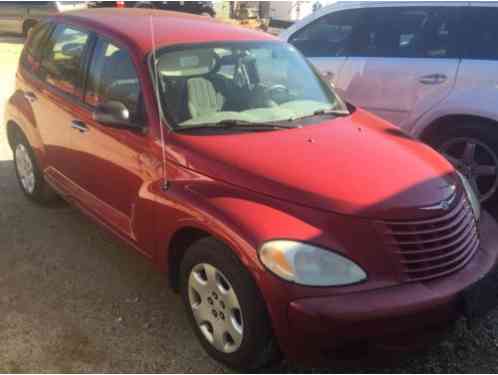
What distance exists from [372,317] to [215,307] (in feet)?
2.69

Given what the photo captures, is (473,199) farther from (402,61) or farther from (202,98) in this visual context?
(402,61)

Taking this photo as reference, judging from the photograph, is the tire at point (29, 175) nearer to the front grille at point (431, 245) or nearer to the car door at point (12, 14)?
the front grille at point (431, 245)

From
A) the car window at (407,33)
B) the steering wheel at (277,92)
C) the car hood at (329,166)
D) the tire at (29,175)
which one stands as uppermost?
the car window at (407,33)

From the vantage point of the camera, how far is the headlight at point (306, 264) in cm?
239

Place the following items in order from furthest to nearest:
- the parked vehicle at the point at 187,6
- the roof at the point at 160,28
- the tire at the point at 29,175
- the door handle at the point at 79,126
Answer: the parked vehicle at the point at 187,6 → the tire at the point at 29,175 → the door handle at the point at 79,126 → the roof at the point at 160,28

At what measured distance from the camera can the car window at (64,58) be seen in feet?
13.0

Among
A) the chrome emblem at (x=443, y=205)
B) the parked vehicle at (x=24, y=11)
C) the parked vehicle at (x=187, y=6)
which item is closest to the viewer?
the chrome emblem at (x=443, y=205)

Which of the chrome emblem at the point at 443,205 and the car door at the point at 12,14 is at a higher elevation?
the chrome emblem at the point at 443,205

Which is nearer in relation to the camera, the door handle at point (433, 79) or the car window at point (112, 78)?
the car window at point (112, 78)

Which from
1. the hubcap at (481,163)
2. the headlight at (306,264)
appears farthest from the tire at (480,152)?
the headlight at (306,264)

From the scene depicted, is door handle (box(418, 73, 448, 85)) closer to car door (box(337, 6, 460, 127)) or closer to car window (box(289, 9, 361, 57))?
car door (box(337, 6, 460, 127))

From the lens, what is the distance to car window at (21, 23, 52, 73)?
15.0ft

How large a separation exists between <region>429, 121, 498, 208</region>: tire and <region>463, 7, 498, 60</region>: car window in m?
0.56

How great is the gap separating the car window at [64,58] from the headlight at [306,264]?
7.23ft
